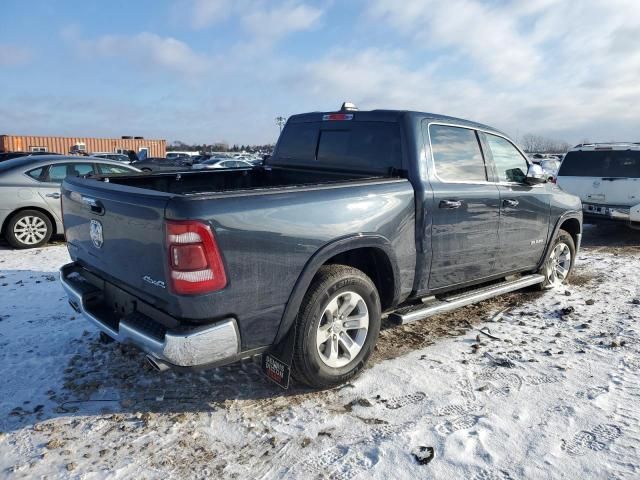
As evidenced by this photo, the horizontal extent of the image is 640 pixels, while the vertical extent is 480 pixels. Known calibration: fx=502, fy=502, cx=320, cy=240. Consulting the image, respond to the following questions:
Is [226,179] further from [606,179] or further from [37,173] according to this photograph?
[606,179]

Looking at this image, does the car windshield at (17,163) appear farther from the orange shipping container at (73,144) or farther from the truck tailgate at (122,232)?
the orange shipping container at (73,144)

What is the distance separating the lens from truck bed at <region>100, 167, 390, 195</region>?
436 cm

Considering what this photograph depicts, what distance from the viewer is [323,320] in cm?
340

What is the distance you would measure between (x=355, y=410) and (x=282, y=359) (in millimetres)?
595

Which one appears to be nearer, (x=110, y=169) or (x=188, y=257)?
(x=188, y=257)

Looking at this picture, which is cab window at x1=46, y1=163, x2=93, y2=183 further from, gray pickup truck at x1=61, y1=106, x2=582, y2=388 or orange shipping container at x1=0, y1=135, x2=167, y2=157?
orange shipping container at x1=0, y1=135, x2=167, y2=157

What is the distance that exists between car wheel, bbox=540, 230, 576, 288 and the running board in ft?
2.39

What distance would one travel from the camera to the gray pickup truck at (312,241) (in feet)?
8.98

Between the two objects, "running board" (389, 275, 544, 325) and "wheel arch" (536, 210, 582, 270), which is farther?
"wheel arch" (536, 210, 582, 270)

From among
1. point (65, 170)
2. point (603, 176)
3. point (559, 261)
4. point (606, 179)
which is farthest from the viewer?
point (603, 176)

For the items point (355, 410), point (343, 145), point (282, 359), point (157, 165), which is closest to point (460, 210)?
point (343, 145)

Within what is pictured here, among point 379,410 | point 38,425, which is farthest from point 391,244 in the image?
point 38,425

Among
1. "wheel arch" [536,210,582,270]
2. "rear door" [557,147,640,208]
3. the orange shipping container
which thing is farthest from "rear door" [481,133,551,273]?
the orange shipping container

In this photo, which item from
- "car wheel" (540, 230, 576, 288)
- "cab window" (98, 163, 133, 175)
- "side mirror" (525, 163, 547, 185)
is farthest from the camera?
"cab window" (98, 163, 133, 175)
